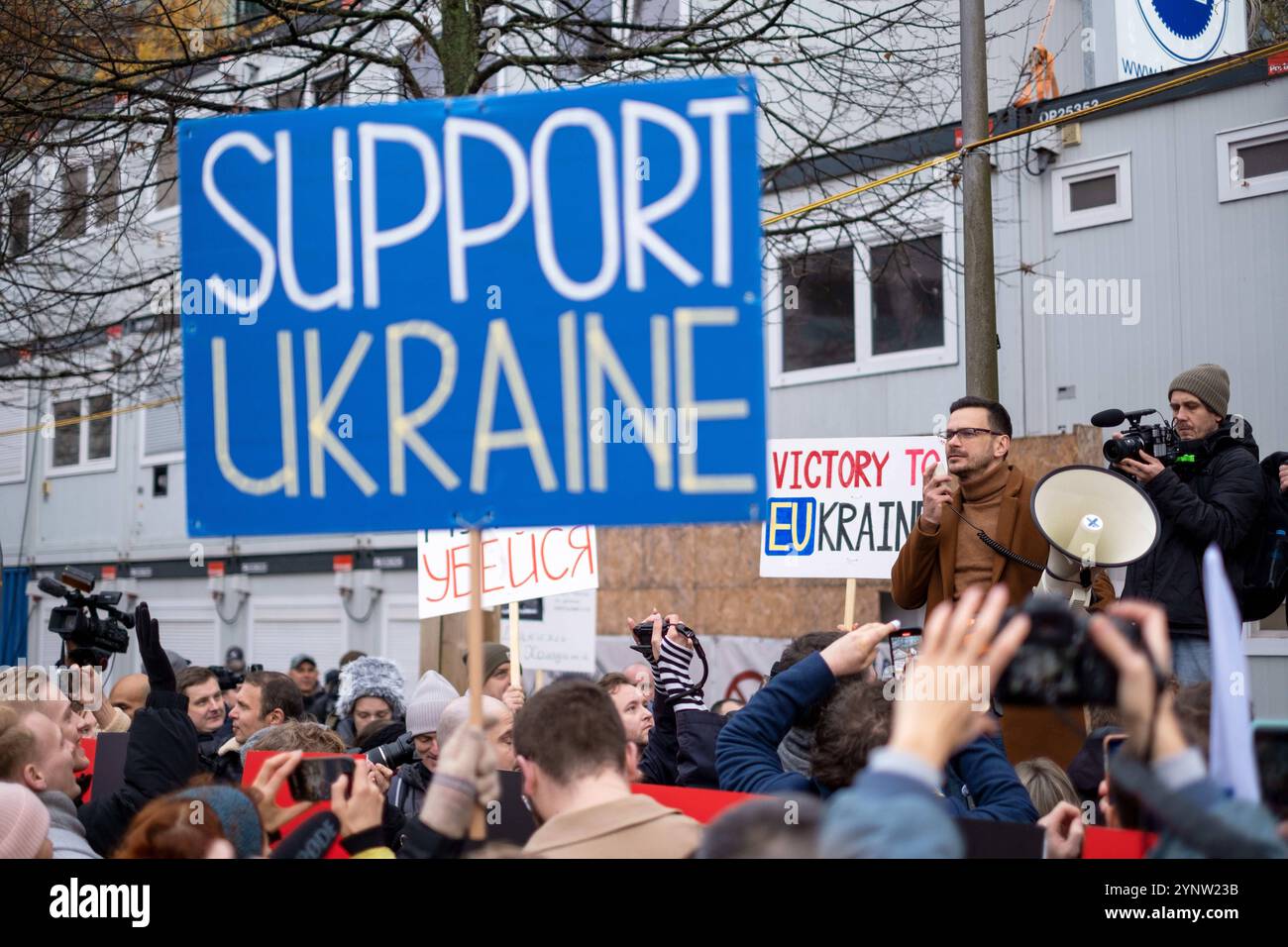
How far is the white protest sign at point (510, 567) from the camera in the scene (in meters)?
6.99

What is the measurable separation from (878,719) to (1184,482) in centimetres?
277

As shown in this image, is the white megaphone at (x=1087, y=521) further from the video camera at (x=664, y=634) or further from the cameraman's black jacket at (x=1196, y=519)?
the video camera at (x=664, y=634)

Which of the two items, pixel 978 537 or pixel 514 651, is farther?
pixel 514 651

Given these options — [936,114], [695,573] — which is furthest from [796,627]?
[936,114]

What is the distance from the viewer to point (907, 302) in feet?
44.6

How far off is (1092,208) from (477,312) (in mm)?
9866

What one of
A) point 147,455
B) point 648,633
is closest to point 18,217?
point 648,633

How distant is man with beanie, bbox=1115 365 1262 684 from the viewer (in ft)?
18.2

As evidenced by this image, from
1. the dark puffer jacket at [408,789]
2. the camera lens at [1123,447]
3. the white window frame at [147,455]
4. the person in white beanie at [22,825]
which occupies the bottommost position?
the dark puffer jacket at [408,789]

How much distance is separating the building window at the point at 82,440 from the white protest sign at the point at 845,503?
17.6 m

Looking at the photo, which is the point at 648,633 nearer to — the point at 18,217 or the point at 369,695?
the point at 369,695

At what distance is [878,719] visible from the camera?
3682 millimetres

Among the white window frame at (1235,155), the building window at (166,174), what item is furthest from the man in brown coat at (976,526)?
the white window frame at (1235,155)
